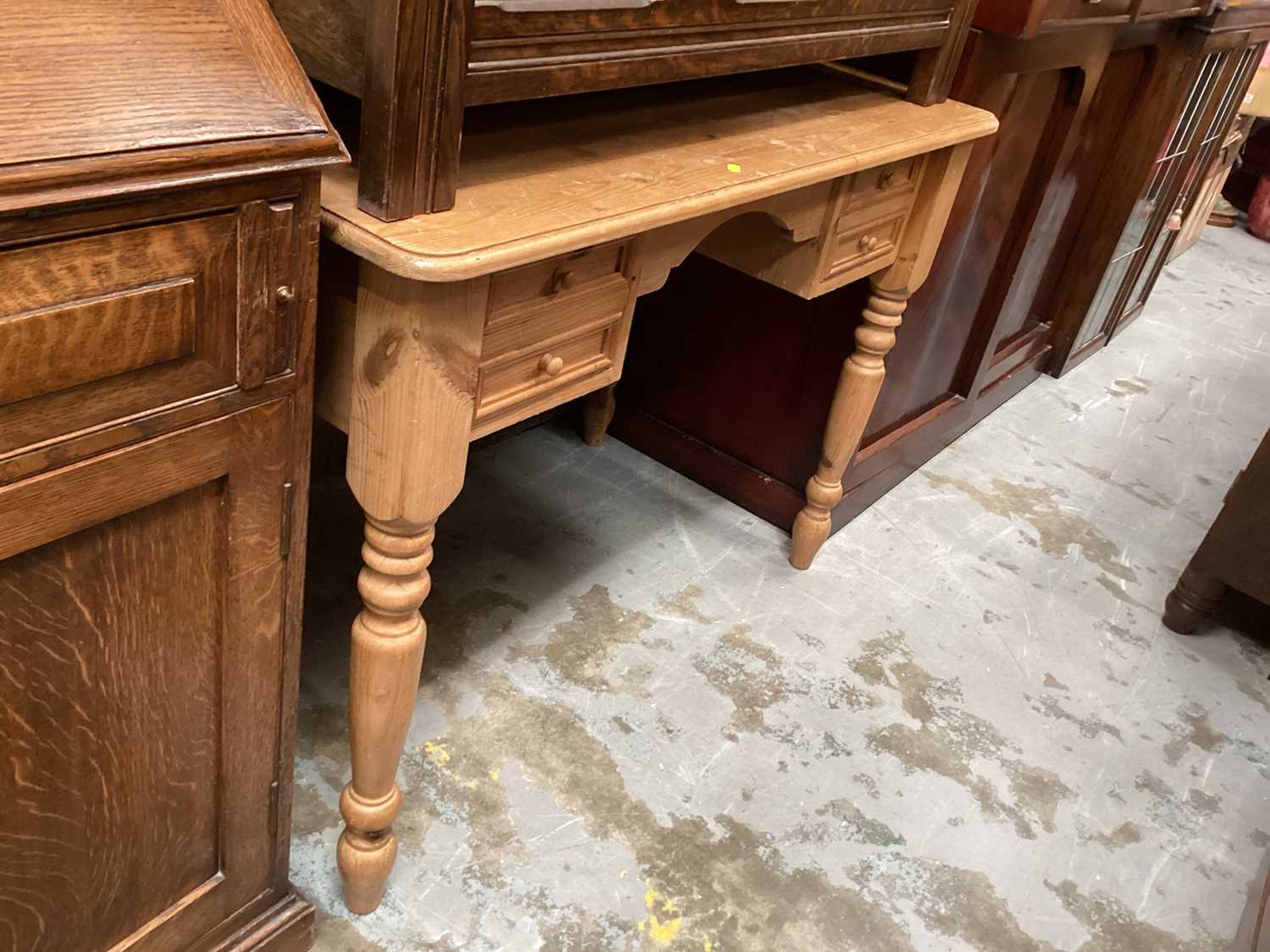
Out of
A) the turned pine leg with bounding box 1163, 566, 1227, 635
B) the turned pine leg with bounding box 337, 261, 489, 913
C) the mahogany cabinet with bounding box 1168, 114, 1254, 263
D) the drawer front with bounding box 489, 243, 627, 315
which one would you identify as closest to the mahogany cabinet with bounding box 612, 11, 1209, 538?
the turned pine leg with bounding box 1163, 566, 1227, 635

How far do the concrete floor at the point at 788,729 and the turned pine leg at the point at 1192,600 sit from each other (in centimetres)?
5

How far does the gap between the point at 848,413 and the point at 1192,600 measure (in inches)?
36.6

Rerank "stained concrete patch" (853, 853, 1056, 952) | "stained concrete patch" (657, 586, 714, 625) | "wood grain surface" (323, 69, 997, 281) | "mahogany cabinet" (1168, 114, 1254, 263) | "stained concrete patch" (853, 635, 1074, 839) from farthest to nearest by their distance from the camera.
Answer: "mahogany cabinet" (1168, 114, 1254, 263)
"stained concrete patch" (657, 586, 714, 625)
"stained concrete patch" (853, 635, 1074, 839)
"stained concrete patch" (853, 853, 1056, 952)
"wood grain surface" (323, 69, 997, 281)

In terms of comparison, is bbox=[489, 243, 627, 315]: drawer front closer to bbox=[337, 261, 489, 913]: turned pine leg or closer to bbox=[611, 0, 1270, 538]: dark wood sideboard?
bbox=[337, 261, 489, 913]: turned pine leg

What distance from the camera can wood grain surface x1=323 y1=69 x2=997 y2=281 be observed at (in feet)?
3.13

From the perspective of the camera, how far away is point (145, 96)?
0.73 metres

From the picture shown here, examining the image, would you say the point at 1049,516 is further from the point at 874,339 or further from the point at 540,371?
the point at 540,371

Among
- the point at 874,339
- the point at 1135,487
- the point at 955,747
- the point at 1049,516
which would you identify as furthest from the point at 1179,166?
the point at 955,747

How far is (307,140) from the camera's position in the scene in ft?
2.64

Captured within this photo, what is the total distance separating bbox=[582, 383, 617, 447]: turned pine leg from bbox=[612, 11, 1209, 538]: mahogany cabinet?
0.07 metres

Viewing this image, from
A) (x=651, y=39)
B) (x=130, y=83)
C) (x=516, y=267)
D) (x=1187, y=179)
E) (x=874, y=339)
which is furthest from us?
(x=1187, y=179)

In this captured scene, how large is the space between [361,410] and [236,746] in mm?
370

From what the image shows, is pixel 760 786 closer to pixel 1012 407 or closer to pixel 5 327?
pixel 5 327

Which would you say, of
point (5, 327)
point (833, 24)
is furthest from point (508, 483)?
point (5, 327)
